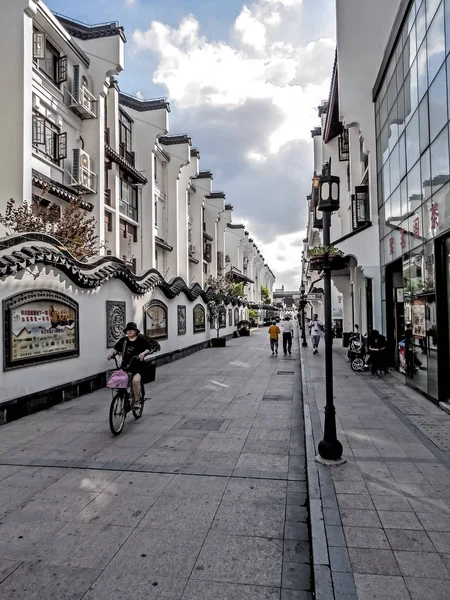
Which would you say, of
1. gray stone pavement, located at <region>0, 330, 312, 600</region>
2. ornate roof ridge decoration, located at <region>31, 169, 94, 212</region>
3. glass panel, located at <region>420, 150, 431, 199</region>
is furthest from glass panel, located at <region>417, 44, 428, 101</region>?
ornate roof ridge decoration, located at <region>31, 169, 94, 212</region>

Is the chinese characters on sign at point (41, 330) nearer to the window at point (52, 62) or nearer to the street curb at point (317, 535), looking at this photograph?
the street curb at point (317, 535)

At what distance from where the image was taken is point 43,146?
1598cm

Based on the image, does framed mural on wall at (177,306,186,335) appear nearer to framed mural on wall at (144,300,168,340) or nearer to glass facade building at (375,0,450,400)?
framed mural on wall at (144,300,168,340)

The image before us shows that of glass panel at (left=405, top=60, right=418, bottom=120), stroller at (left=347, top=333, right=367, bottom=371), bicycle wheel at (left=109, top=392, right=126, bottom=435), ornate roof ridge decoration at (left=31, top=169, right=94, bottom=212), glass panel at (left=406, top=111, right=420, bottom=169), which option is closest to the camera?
bicycle wheel at (left=109, top=392, right=126, bottom=435)

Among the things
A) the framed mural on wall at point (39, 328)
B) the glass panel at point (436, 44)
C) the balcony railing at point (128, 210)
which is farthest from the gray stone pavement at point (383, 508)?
the balcony railing at point (128, 210)

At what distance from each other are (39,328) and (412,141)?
9877 millimetres

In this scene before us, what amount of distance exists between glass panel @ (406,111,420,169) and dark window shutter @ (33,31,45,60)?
1309 centimetres

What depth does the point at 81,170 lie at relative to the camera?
1772cm

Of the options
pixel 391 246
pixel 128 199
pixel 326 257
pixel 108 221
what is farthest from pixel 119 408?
pixel 128 199

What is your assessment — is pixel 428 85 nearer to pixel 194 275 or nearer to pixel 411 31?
pixel 411 31

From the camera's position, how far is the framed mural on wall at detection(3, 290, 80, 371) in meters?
8.30

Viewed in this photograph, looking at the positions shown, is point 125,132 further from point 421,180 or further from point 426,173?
point 426,173

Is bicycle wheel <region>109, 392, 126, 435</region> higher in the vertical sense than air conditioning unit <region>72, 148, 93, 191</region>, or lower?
lower

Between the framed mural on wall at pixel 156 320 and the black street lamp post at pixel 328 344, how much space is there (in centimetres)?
1088
